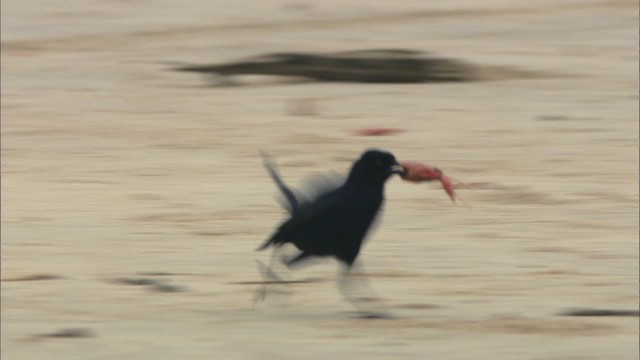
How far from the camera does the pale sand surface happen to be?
20.1ft

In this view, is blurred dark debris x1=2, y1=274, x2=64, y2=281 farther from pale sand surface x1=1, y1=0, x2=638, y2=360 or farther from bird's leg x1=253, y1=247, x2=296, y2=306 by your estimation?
bird's leg x1=253, y1=247, x2=296, y2=306

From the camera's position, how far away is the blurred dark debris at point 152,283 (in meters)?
6.79

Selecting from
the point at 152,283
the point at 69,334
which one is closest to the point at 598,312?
the point at 152,283

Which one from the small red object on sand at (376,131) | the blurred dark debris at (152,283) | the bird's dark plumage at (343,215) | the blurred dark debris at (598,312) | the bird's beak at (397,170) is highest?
the bird's beak at (397,170)

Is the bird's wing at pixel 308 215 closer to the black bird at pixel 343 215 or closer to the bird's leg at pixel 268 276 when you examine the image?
the black bird at pixel 343 215

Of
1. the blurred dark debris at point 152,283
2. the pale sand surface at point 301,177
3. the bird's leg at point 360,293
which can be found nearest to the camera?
the pale sand surface at point 301,177

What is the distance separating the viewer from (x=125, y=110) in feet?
38.1

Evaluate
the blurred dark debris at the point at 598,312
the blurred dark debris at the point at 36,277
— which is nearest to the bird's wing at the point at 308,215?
the blurred dark debris at the point at 598,312

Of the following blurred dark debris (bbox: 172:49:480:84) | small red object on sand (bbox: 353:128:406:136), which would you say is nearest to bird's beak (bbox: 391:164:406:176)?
small red object on sand (bbox: 353:128:406:136)

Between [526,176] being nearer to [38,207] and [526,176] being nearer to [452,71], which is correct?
[38,207]

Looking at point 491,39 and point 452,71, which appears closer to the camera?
point 452,71

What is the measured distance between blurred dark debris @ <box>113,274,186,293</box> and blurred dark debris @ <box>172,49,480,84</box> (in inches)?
231

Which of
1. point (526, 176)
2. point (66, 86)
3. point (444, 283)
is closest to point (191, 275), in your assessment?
point (444, 283)

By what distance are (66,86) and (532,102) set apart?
311 centimetres
